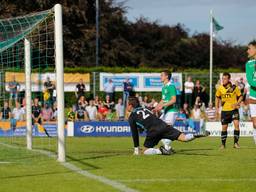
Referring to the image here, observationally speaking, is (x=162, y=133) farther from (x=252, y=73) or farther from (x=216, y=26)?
(x=216, y=26)

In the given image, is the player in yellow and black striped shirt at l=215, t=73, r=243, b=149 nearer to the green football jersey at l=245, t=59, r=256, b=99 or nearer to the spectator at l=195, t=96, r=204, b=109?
the green football jersey at l=245, t=59, r=256, b=99

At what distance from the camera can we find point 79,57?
56156 millimetres

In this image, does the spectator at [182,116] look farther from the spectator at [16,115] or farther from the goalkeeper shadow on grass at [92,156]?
the goalkeeper shadow on grass at [92,156]

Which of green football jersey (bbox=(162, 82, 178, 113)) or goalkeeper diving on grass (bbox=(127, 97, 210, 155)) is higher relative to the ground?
green football jersey (bbox=(162, 82, 178, 113))

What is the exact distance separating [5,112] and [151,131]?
1383cm

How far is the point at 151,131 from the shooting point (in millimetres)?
16656

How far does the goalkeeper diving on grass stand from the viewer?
16.5 meters

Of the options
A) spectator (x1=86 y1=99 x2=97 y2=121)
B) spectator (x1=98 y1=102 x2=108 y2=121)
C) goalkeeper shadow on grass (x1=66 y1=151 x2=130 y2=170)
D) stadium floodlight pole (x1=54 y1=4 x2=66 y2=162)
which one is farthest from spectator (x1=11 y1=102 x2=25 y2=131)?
stadium floodlight pole (x1=54 y1=4 x2=66 y2=162)

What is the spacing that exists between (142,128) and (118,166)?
3527 millimetres

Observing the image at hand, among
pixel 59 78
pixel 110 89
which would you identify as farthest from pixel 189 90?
pixel 59 78

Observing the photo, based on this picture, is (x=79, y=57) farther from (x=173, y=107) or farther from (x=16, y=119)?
(x=173, y=107)

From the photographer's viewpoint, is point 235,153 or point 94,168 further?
point 235,153

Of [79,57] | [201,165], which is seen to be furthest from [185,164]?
[79,57]

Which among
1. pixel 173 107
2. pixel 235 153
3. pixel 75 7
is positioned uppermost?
pixel 75 7
